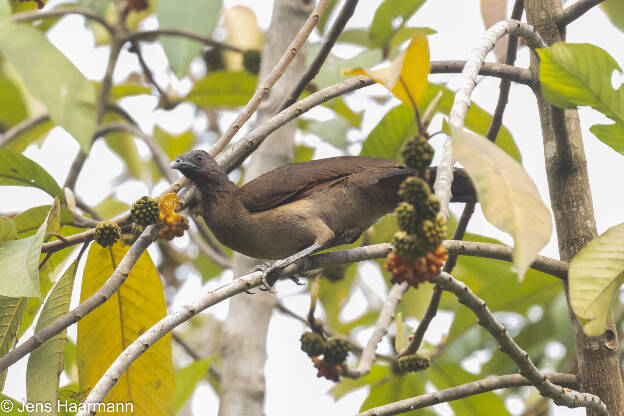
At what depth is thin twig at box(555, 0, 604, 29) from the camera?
225cm

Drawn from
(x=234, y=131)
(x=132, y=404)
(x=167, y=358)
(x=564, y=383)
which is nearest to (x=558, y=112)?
(x=564, y=383)

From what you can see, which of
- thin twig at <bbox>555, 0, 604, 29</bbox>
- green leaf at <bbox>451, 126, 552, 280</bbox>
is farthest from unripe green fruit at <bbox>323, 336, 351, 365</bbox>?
green leaf at <bbox>451, 126, 552, 280</bbox>

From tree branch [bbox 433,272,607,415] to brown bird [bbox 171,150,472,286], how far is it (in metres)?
1.18

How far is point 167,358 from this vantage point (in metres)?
2.39

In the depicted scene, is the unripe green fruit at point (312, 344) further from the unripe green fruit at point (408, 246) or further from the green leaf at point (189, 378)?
the unripe green fruit at point (408, 246)

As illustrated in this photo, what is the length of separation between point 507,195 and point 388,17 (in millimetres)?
2860

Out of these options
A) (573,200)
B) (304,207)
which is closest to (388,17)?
(304,207)

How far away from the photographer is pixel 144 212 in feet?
6.79

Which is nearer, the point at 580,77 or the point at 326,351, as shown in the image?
the point at 580,77

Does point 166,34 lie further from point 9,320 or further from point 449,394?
point 449,394

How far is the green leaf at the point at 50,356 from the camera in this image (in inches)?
81.7

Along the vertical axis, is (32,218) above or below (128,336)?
above

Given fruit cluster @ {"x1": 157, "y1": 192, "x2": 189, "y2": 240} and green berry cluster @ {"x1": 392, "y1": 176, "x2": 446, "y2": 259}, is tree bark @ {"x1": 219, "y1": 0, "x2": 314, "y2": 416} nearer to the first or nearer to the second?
fruit cluster @ {"x1": 157, "y1": 192, "x2": 189, "y2": 240}

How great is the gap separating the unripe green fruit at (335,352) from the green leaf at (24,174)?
126 centimetres
